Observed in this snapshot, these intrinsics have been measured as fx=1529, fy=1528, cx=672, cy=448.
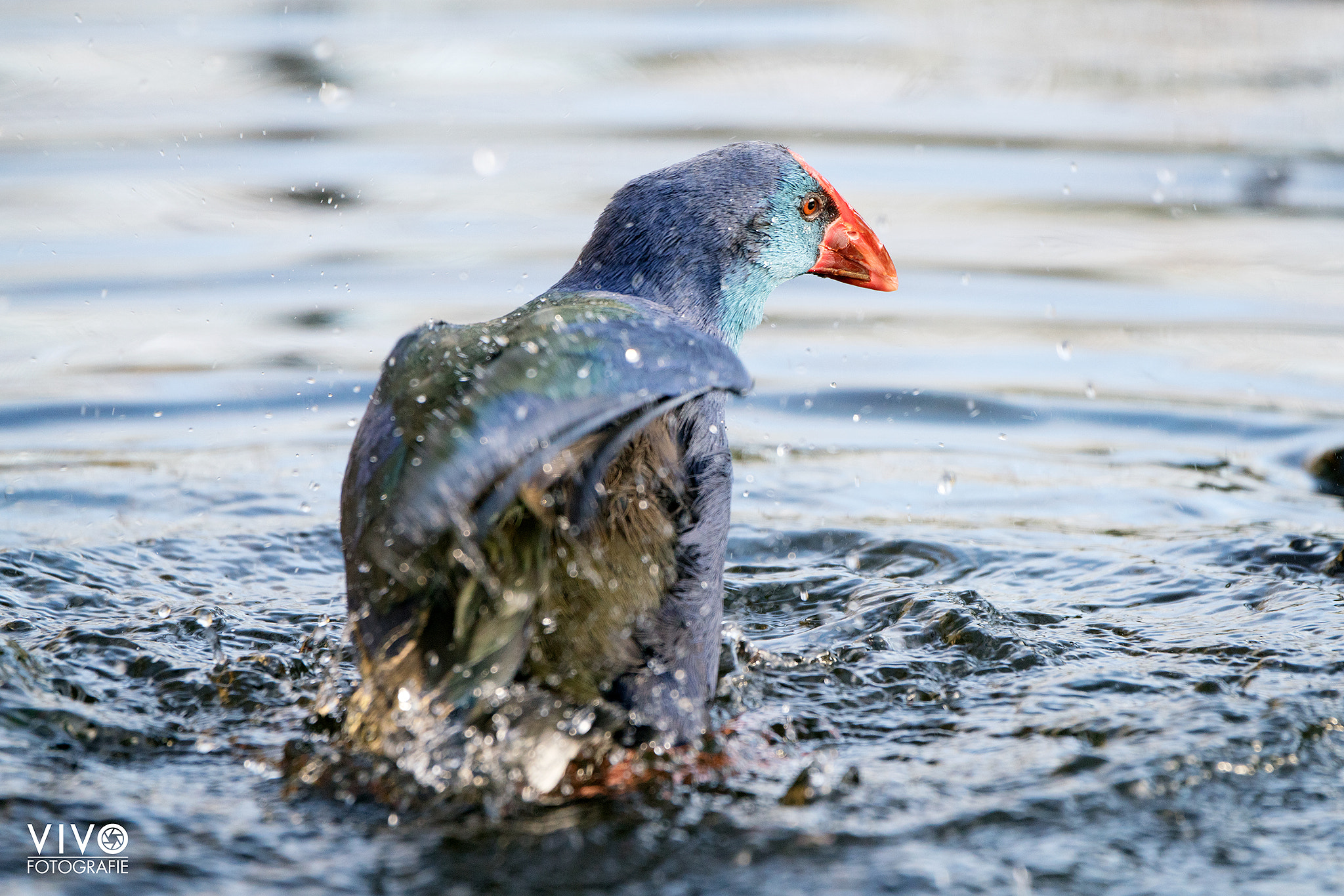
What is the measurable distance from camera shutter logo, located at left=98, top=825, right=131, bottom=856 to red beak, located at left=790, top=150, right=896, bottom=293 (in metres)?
2.37

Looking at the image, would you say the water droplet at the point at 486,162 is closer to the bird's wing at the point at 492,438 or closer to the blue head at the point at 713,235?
the blue head at the point at 713,235

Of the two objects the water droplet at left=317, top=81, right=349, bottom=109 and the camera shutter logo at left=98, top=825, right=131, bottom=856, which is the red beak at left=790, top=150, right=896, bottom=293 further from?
the water droplet at left=317, top=81, right=349, bottom=109

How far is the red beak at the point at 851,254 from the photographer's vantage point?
4273mm

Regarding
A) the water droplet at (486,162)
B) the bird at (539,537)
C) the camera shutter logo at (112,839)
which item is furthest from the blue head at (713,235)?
the water droplet at (486,162)

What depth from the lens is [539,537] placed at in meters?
2.90

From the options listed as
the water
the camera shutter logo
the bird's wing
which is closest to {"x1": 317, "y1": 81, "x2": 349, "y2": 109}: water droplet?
the water

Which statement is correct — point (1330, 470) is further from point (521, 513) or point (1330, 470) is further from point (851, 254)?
point (521, 513)

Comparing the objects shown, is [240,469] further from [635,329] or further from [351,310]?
[635,329]

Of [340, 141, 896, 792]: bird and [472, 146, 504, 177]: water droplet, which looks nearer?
[340, 141, 896, 792]: bird

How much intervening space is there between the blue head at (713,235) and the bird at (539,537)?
32 centimetres

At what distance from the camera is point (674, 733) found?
3102mm

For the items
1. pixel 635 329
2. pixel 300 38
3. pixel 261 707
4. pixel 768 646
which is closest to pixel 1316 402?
pixel 768 646

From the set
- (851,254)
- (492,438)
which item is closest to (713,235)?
(851,254)

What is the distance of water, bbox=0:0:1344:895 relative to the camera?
2758 millimetres
